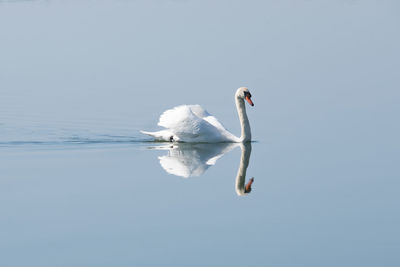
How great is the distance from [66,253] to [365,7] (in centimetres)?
2392

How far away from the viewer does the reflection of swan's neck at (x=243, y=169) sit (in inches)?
436

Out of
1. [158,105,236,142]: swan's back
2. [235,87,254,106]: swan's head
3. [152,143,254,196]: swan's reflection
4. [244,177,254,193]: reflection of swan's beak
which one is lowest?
[244,177,254,193]: reflection of swan's beak

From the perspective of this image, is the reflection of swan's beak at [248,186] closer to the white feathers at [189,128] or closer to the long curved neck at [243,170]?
the long curved neck at [243,170]

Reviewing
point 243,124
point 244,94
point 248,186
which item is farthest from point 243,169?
point 244,94

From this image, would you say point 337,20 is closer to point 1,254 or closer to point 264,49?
point 264,49

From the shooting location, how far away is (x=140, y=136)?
49.1 ft

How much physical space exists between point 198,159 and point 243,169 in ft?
3.54

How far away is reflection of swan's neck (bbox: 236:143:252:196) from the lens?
11.1 m

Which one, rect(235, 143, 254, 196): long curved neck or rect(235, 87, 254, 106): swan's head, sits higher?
rect(235, 87, 254, 106): swan's head

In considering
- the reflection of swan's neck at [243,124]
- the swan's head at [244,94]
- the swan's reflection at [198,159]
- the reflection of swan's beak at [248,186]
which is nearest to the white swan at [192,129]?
the reflection of swan's neck at [243,124]

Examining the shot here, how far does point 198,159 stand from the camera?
43.5 ft

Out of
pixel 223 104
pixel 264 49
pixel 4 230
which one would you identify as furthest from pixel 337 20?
pixel 4 230

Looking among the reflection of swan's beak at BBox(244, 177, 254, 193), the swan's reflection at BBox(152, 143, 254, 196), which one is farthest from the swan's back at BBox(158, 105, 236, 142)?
the reflection of swan's beak at BBox(244, 177, 254, 193)

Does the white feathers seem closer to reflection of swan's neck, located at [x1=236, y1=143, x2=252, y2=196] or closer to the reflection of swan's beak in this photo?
reflection of swan's neck, located at [x1=236, y1=143, x2=252, y2=196]
